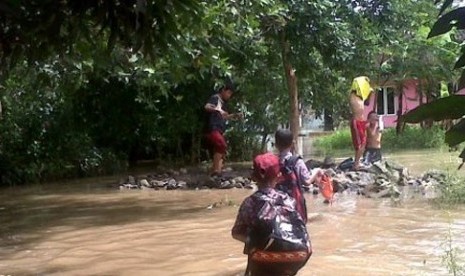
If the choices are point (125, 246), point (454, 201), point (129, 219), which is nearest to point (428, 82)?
point (454, 201)

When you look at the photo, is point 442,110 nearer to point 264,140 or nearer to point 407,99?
point 264,140

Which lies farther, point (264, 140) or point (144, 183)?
Answer: point (264, 140)

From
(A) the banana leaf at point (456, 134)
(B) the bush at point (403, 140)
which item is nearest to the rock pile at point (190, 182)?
(B) the bush at point (403, 140)

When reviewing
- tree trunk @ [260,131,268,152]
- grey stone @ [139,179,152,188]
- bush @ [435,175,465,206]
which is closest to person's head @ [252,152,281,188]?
bush @ [435,175,465,206]

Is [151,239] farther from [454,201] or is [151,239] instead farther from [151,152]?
[151,152]

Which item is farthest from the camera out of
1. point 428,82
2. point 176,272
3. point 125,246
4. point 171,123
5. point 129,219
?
point 428,82

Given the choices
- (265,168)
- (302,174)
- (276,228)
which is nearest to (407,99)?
(302,174)

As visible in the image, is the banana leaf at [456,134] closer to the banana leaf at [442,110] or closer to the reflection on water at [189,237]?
the banana leaf at [442,110]

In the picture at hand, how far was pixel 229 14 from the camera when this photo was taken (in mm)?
8867

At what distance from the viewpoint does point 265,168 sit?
4551 mm

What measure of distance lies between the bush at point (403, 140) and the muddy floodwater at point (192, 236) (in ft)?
42.5

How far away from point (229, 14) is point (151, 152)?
1166 cm

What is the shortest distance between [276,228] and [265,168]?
1.36ft

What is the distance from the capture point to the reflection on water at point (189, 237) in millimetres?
6352
